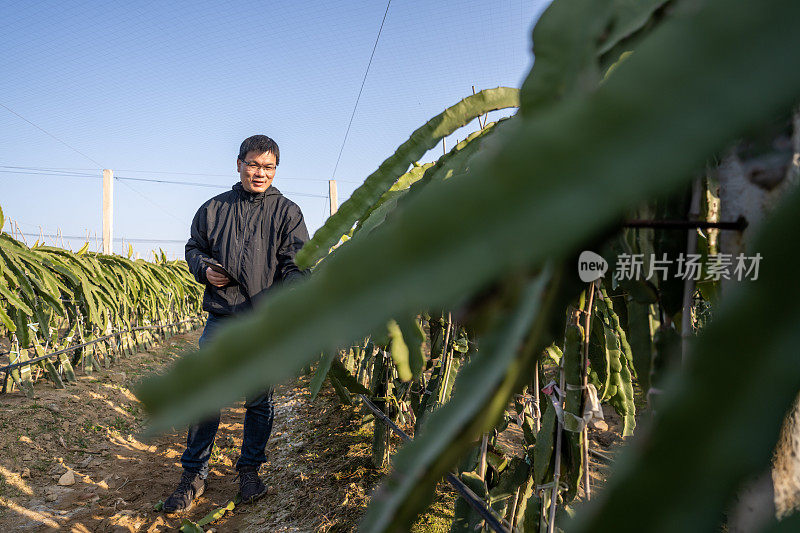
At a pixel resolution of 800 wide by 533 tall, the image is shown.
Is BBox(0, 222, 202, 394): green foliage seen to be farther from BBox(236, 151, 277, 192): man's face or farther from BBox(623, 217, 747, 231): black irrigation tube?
BBox(623, 217, 747, 231): black irrigation tube

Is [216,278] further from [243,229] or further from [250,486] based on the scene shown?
[250,486]

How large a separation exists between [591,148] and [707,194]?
1.00 feet

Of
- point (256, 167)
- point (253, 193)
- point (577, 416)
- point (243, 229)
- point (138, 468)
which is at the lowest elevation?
point (138, 468)

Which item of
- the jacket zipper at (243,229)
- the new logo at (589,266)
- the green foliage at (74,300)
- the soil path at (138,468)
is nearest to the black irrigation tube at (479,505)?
the new logo at (589,266)

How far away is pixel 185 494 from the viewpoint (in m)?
2.10

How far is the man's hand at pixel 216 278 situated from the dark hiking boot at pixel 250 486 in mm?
847

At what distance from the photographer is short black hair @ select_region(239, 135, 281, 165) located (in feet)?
6.73

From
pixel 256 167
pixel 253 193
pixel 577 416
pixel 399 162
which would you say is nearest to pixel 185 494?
pixel 253 193

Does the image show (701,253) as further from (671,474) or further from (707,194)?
(671,474)

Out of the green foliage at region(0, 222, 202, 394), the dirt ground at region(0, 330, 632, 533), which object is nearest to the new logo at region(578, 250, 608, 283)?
the dirt ground at region(0, 330, 632, 533)

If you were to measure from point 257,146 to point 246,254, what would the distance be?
445mm

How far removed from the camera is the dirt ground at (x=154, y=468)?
2.00 m

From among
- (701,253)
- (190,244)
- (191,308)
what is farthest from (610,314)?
(191,308)

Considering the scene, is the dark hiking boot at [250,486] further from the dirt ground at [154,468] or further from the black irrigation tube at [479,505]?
the black irrigation tube at [479,505]
